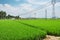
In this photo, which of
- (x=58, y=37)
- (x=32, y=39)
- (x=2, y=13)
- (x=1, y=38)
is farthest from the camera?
(x=2, y=13)

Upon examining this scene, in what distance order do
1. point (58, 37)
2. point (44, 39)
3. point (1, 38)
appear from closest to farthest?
point (1, 38) < point (44, 39) < point (58, 37)

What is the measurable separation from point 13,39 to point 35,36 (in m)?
2.01

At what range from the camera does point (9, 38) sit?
11977 mm

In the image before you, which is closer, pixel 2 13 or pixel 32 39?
pixel 32 39

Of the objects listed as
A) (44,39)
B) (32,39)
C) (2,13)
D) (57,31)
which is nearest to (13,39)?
(32,39)

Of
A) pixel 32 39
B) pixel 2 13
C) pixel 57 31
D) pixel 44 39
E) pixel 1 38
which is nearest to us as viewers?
pixel 1 38

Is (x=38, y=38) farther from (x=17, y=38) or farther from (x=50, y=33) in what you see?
(x=50, y=33)

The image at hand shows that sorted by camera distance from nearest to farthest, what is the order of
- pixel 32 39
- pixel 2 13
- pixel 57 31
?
pixel 32 39
pixel 57 31
pixel 2 13

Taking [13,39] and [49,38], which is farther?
[49,38]

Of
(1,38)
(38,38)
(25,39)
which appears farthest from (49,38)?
(1,38)

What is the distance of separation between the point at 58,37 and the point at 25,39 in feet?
14.5

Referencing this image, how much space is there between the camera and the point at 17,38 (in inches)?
477

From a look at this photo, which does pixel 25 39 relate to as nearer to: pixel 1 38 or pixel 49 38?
pixel 1 38

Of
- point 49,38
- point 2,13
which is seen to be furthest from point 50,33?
point 2,13
